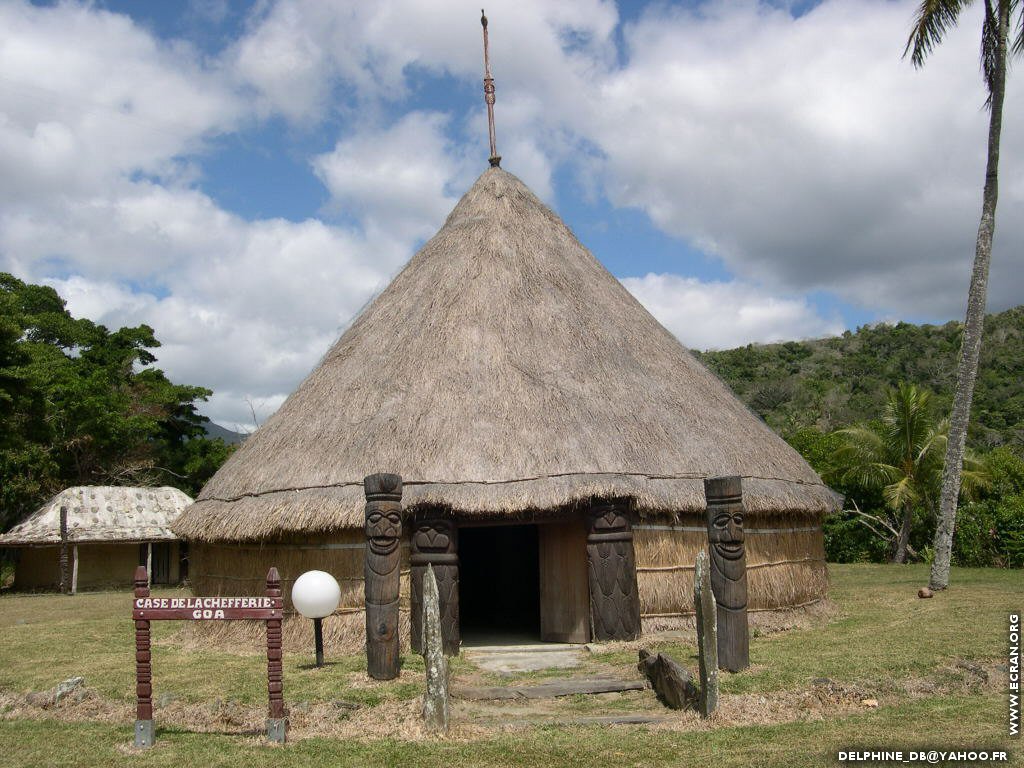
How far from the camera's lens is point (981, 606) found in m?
14.7

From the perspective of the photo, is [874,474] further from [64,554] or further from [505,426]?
[64,554]

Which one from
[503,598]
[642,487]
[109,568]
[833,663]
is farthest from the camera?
[109,568]

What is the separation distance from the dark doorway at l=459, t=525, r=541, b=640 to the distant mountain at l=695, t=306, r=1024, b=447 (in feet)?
76.7

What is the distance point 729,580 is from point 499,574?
9270 millimetres

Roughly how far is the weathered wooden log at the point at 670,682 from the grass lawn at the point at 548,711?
0.16 meters

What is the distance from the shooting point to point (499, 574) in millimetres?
18750

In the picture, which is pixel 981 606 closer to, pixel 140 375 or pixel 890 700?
pixel 890 700

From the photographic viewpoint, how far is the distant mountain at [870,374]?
1663 inches

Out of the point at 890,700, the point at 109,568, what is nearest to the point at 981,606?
the point at 890,700

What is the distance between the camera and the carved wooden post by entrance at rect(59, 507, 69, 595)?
2612 cm

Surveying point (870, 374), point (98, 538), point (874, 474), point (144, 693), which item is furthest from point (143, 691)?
point (870, 374)

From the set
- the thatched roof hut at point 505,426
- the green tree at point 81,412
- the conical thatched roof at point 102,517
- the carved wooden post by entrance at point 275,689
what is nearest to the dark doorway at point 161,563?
the conical thatched roof at point 102,517

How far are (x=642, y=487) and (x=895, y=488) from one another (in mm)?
16002
